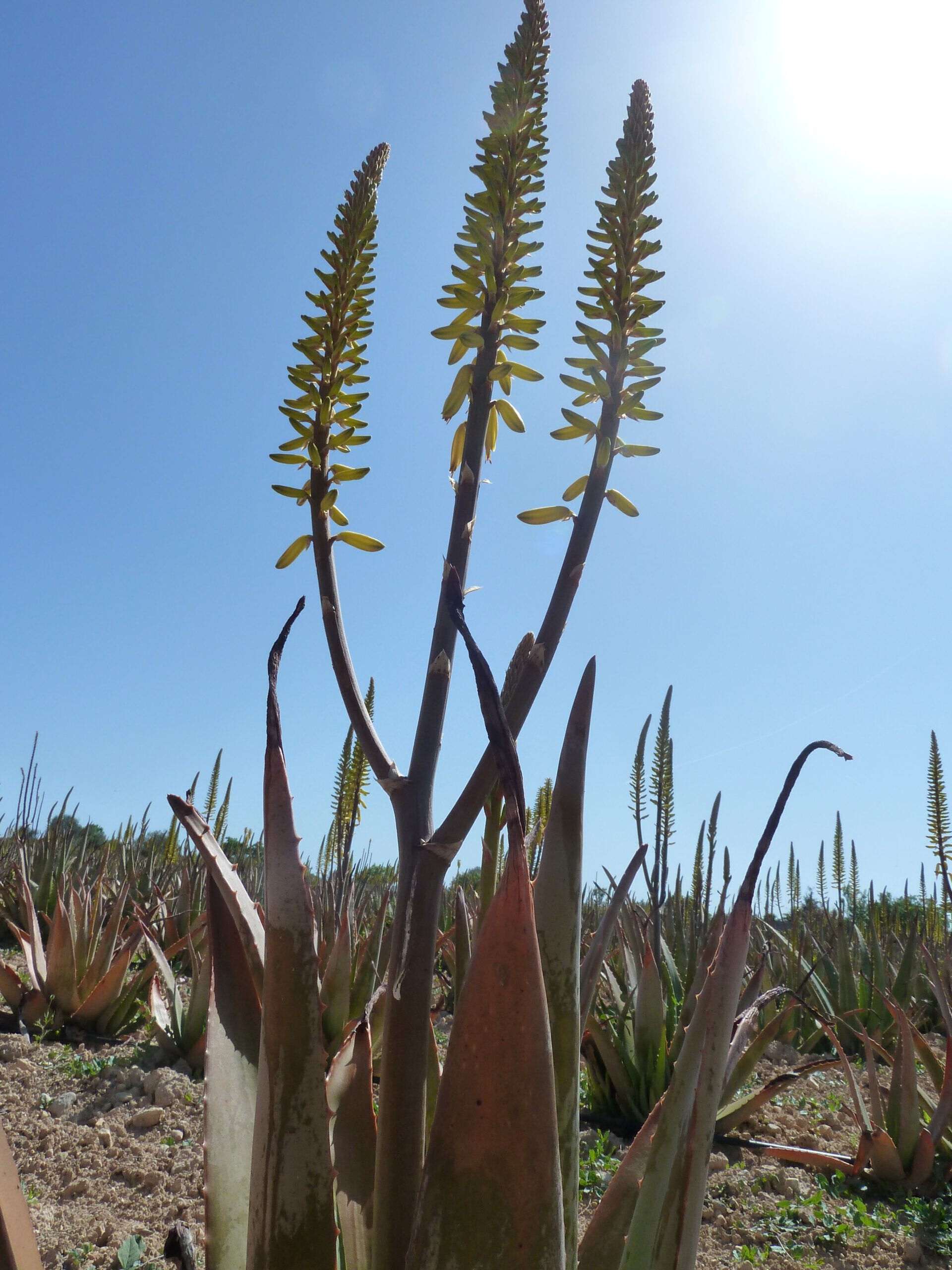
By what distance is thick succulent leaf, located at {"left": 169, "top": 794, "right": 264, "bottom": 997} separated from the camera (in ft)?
3.60

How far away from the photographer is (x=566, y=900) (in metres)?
1.15

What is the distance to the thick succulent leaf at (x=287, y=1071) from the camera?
98 centimetres

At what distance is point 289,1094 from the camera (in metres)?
0.99

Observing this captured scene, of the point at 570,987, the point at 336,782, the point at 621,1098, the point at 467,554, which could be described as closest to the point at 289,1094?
the point at 570,987

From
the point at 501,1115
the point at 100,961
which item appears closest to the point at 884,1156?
the point at 501,1115

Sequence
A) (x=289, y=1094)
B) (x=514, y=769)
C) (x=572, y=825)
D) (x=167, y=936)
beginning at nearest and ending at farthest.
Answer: (x=514, y=769) → (x=289, y=1094) → (x=572, y=825) → (x=167, y=936)

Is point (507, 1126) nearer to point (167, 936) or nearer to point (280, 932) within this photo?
point (280, 932)

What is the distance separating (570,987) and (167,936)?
5.48m

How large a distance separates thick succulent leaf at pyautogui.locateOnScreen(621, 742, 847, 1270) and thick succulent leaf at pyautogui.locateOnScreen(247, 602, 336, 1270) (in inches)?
18.3

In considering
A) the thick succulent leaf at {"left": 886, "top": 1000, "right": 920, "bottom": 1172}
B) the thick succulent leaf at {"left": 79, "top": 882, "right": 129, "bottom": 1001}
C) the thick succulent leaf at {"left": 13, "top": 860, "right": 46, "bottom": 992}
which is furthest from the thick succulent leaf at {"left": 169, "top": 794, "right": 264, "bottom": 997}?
the thick succulent leaf at {"left": 79, "top": 882, "right": 129, "bottom": 1001}

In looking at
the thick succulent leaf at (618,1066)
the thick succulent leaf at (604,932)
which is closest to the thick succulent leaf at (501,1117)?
the thick succulent leaf at (604,932)

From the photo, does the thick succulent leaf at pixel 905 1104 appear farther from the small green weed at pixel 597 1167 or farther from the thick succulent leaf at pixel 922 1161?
the small green weed at pixel 597 1167

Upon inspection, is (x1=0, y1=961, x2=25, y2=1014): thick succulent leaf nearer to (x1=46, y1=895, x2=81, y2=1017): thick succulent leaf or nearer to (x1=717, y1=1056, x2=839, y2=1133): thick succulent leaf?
(x1=46, y1=895, x2=81, y2=1017): thick succulent leaf

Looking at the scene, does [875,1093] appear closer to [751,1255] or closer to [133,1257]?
[751,1255]
